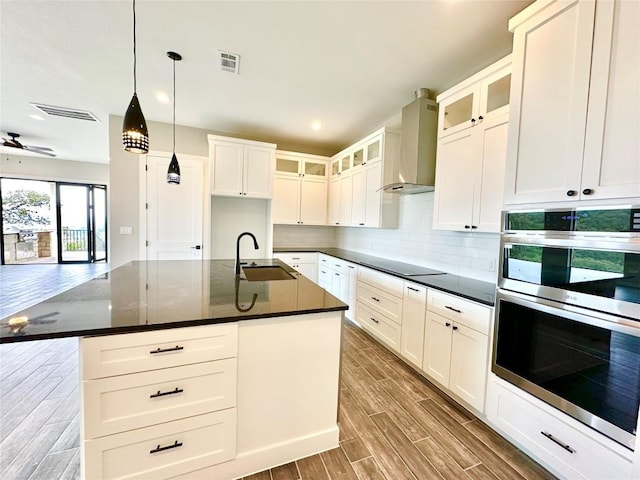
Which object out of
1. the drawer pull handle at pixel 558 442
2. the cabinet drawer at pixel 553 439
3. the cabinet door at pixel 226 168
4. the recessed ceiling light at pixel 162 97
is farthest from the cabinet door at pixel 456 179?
the recessed ceiling light at pixel 162 97

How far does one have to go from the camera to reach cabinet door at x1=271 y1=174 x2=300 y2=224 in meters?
4.45

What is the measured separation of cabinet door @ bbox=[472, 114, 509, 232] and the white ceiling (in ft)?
2.40

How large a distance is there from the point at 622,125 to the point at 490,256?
135cm

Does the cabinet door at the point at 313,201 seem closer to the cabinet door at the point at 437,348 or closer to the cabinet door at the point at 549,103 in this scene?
the cabinet door at the point at 437,348

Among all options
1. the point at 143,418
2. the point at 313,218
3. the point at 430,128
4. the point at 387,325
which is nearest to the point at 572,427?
the point at 387,325

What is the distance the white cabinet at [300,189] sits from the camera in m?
4.48

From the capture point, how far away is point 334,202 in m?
4.58

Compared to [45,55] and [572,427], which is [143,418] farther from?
[45,55]

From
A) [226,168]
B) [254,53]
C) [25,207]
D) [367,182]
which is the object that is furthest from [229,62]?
[25,207]

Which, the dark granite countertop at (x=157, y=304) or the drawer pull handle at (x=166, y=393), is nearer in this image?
the dark granite countertop at (x=157, y=304)

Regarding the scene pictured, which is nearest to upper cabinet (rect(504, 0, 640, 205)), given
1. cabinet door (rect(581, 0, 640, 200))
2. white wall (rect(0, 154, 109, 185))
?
cabinet door (rect(581, 0, 640, 200))

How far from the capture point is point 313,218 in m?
4.72

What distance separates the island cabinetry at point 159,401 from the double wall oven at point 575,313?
1.60 metres

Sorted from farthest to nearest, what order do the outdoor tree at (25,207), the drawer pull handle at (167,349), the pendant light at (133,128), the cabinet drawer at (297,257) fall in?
1. the outdoor tree at (25,207)
2. the cabinet drawer at (297,257)
3. the pendant light at (133,128)
4. the drawer pull handle at (167,349)
